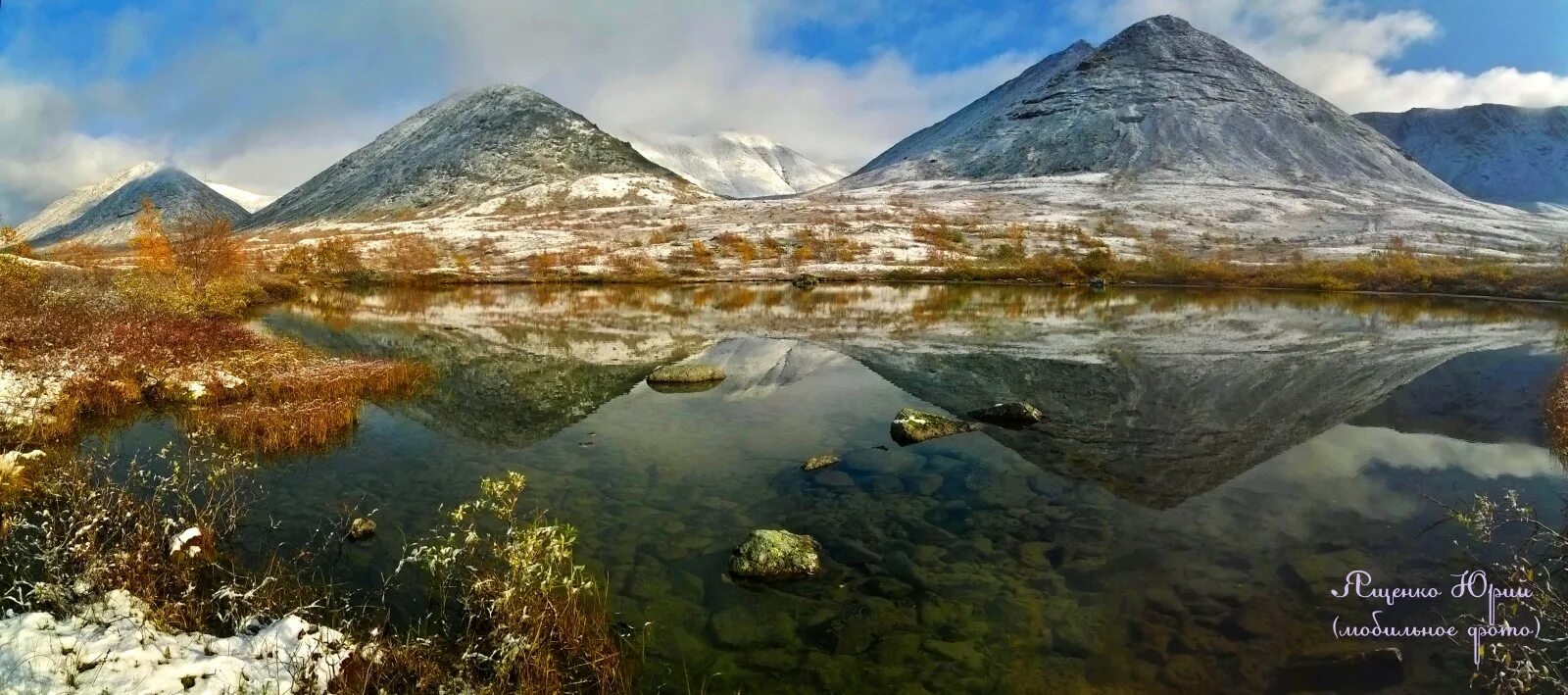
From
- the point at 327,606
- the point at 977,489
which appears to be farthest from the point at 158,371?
the point at 977,489

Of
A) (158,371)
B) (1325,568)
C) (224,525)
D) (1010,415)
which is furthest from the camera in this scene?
(158,371)

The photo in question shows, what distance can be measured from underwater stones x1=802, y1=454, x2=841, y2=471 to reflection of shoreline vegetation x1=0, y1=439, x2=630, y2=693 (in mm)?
8118

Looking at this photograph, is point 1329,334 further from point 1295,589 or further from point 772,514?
point 772,514

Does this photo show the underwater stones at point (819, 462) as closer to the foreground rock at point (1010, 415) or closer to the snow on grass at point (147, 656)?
the foreground rock at point (1010, 415)

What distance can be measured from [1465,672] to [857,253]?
368 feet

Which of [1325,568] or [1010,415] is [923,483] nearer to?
[1010,415]

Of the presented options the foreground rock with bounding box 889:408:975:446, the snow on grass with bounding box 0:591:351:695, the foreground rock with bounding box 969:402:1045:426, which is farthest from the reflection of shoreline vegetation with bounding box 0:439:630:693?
the foreground rock with bounding box 969:402:1045:426

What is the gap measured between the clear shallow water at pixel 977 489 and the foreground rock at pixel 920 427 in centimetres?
64

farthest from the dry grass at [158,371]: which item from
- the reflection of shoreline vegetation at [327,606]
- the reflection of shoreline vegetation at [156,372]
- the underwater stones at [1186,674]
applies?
the underwater stones at [1186,674]

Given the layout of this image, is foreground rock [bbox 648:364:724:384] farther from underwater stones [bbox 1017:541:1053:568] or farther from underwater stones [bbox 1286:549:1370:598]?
underwater stones [bbox 1286:549:1370:598]

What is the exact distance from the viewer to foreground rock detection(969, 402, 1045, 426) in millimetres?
25203

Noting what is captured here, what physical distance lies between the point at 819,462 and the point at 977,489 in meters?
4.36

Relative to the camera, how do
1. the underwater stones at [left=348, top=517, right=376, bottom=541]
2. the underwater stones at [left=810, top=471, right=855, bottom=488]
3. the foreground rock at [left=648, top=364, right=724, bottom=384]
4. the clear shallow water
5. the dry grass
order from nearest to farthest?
the clear shallow water, the underwater stones at [left=348, top=517, right=376, bottom=541], the underwater stones at [left=810, top=471, right=855, bottom=488], the dry grass, the foreground rock at [left=648, top=364, right=724, bottom=384]

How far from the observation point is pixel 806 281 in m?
99.8
